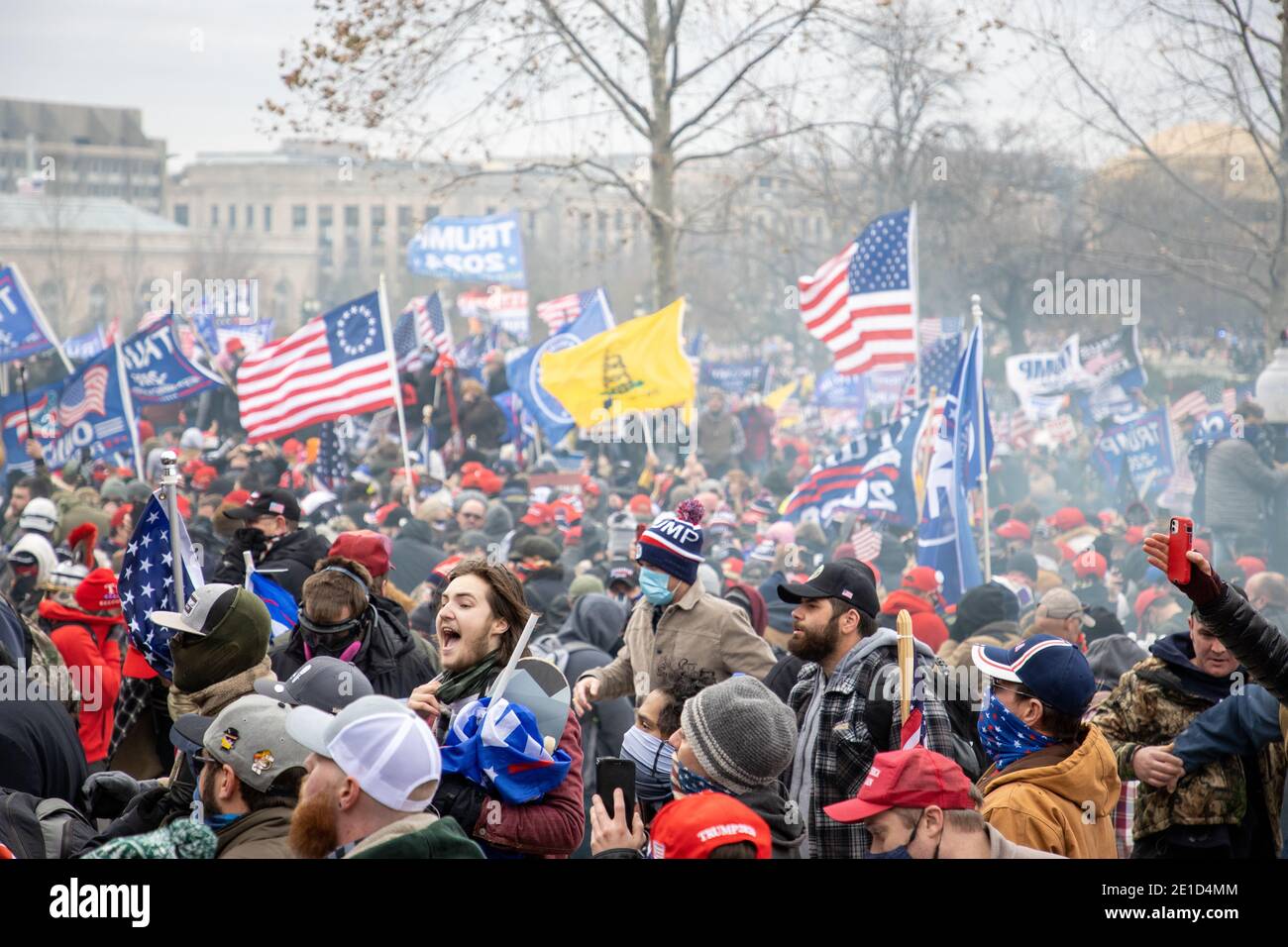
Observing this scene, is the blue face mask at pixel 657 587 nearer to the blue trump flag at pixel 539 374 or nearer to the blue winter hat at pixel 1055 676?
the blue winter hat at pixel 1055 676

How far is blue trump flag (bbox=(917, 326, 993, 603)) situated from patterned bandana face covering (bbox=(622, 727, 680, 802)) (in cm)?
629

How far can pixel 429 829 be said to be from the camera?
3350 mm

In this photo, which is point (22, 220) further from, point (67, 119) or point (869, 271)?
point (869, 271)

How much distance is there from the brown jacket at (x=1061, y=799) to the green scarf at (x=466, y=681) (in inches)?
59.9

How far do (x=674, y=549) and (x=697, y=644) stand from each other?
39 centimetres

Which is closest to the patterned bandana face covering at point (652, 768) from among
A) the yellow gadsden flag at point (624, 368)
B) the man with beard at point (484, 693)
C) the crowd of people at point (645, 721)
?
the crowd of people at point (645, 721)

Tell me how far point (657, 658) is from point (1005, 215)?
35.7 metres

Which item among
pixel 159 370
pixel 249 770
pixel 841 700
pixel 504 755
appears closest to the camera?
pixel 249 770

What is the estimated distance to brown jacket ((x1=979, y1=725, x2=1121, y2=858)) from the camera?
4160 mm

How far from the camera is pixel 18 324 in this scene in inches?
727

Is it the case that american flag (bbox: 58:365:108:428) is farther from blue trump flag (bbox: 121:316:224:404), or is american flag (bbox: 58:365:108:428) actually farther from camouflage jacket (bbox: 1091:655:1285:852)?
camouflage jacket (bbox: 1091:655:1285:852)

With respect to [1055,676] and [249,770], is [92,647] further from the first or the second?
[1055,676]

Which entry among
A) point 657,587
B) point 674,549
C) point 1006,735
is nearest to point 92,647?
point 657,587
